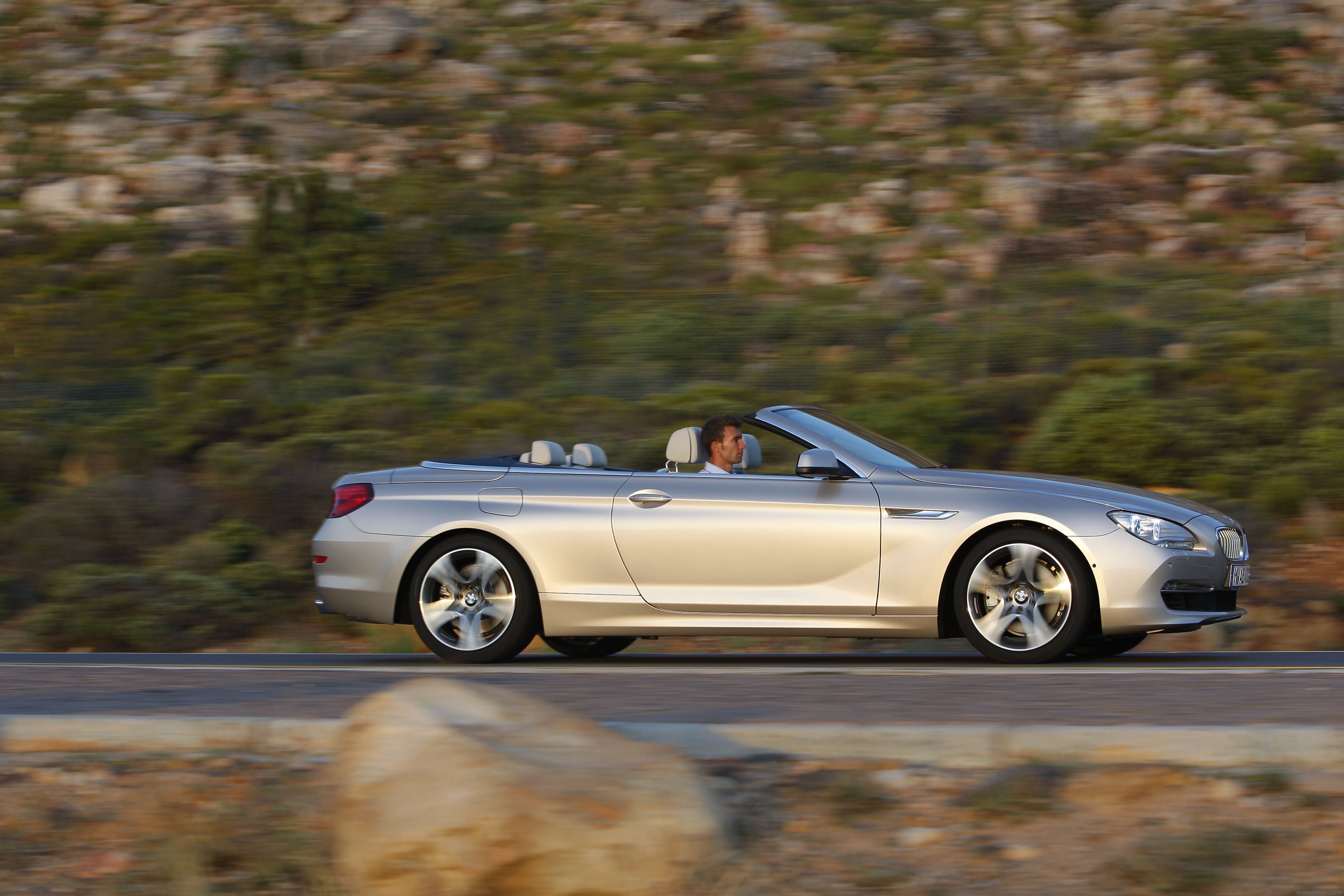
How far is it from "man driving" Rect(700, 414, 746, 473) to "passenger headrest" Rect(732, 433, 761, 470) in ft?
0.30

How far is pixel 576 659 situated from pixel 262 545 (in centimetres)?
572

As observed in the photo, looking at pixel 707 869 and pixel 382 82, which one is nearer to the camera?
pixel 707 869

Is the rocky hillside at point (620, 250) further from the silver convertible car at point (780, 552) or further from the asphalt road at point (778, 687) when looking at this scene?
the silver convertible car at point (780, 552)

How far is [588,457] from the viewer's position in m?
9.15

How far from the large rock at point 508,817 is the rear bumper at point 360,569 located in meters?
4.25

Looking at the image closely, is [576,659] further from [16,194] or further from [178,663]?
[16,194]

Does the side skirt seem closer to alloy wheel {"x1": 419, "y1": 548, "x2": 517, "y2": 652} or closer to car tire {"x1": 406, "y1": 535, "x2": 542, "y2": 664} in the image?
car tire {"x1": 406, "y1": 535, "x2": 542, "y2": 664}

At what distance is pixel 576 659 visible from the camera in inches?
382

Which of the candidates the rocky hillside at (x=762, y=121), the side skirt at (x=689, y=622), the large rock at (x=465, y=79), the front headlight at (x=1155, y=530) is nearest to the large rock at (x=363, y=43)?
the rocky hillside at (x=762, y=121)

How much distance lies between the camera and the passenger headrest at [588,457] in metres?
9.15

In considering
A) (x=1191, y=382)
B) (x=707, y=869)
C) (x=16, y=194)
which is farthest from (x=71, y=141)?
(x=707, y=869)

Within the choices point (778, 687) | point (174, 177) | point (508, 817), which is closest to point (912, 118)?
point (174, 177)

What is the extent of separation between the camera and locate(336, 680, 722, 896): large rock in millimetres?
4215

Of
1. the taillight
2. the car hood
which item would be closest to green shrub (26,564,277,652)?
the taillight
